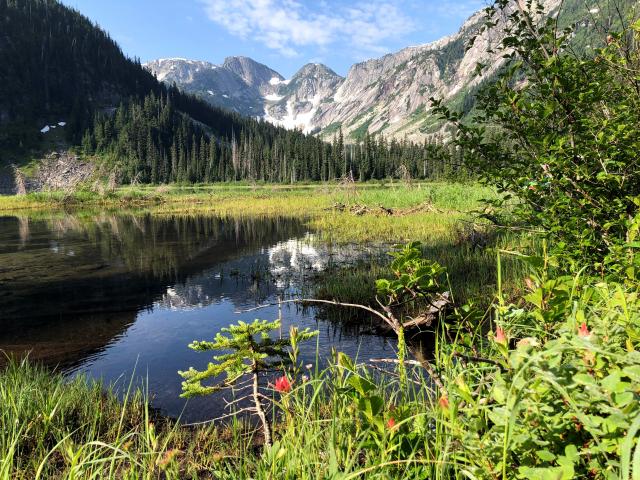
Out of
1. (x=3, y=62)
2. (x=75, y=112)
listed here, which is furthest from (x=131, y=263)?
(x=3, y=62)

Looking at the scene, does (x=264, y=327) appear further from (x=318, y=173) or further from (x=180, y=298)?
(x=318, y=173)

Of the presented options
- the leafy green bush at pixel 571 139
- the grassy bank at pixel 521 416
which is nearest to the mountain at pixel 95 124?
the leafy green bush at pixel 571 139

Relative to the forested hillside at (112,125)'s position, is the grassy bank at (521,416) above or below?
below

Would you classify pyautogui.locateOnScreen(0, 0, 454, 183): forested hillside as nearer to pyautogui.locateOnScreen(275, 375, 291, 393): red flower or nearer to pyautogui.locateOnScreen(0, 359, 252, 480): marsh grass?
pyautogui.locateOnScreen(0, 359, 252, 480): marsh grass

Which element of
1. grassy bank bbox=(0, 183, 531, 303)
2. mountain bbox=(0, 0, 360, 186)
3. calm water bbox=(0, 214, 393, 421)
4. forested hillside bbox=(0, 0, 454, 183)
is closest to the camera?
calm water bbox=(0, 214, 393, 421)

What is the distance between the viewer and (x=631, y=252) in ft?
10.2

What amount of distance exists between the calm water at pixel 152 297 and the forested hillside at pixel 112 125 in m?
92.8

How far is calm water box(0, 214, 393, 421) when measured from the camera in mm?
7594

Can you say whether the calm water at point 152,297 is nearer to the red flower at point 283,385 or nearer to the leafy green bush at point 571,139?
the red flower at point 283,385

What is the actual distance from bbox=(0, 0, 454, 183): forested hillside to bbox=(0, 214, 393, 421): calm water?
92753mm

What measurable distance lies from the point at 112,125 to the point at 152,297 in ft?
501

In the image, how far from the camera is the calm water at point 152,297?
7.59 metres

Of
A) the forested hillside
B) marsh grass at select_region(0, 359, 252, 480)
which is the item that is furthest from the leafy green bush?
the forested hillside

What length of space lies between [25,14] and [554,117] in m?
220
